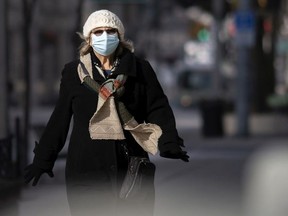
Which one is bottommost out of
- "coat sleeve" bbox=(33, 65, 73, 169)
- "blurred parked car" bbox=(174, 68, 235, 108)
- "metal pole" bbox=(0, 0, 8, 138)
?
"blurred parked car" bbox=(174, 68, 235, 108)

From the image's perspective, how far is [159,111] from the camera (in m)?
7.17

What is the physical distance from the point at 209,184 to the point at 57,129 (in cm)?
1037

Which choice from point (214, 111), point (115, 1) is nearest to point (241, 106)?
point (214, 111)

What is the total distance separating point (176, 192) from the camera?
15.9 metres

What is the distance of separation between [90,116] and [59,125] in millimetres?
211

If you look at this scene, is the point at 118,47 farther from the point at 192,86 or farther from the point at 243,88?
the point at 192,86

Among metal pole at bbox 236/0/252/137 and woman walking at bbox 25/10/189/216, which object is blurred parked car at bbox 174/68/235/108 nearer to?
metal pole at bbox 236/0/252/137

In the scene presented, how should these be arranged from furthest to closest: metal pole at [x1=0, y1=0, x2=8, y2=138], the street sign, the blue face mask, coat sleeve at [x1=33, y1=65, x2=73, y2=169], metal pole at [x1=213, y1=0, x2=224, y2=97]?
metal pole at [x1=213, y1=0, x2=224, y2=97], the street sign, metal pole at [x1=0, y1=0, x2=8, y2=138], coat sleeve at [x1=33, y1=65, x2=73, y2=169], the blue face mask

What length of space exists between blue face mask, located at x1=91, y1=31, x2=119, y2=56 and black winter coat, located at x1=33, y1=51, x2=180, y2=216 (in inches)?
4.4

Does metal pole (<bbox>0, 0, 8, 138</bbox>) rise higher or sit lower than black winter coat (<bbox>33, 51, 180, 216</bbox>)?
lower

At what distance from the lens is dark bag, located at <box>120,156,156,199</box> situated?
7016 millimetres

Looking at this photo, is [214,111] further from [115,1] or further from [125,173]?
[125,173]

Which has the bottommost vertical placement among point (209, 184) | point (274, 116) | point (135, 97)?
point (274, 116)

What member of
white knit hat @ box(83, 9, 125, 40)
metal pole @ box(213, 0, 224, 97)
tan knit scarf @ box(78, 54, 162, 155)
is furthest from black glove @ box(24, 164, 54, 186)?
metal pole @ box(213, 0, 224, 97)
